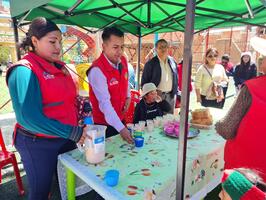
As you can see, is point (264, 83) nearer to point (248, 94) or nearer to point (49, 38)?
point (248, 94)

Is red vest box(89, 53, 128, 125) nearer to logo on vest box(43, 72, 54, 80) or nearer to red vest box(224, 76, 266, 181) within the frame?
logo on vest box(43, 72, 54, 80)

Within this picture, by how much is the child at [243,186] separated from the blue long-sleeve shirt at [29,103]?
89cm

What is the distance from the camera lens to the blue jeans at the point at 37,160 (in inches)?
53.8

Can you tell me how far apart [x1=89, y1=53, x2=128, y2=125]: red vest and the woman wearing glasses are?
194 centimetres

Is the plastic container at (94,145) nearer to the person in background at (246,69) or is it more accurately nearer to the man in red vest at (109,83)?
the man in red vest at (109,83)

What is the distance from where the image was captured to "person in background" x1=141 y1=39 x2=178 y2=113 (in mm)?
3236

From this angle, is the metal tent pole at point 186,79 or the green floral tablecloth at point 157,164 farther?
the green floral tablecloth at point 157,164

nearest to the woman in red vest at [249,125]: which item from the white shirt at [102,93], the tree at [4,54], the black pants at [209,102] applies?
the white shirt at [102,93]

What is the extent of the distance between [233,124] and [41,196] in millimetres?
1225

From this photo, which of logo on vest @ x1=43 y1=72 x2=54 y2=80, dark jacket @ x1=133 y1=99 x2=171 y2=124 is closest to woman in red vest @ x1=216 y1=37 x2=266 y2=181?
logo on vest @ x1=43 y1=72 x2=54 y2=80

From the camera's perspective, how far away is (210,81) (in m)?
3.62

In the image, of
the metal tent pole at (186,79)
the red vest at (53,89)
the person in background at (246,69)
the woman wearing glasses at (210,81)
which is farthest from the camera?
the person in background at (246,69)

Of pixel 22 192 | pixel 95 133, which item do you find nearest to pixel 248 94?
pixel 95 133

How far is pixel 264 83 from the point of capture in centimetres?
105
